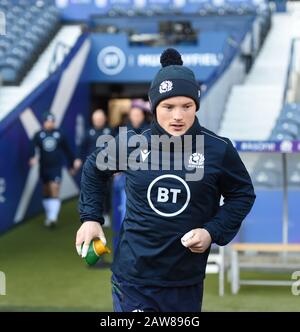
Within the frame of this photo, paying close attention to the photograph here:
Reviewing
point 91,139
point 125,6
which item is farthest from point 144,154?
point 125,6

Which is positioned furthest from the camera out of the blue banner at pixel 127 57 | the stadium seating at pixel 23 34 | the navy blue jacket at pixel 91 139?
the blue banner at pixel 127 57

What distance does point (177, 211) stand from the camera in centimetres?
407

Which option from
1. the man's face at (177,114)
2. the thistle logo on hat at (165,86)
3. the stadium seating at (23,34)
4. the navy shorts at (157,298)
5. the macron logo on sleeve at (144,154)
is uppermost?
the stadium seating at (23,34)

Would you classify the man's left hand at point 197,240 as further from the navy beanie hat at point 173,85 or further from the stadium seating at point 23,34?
the stadium seating at point 23,34

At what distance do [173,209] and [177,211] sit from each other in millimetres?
22

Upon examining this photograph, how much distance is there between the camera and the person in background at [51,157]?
13.2m

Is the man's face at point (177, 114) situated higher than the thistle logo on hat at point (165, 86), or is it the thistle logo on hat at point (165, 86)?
the thistle logo on hat at point (165, 86)

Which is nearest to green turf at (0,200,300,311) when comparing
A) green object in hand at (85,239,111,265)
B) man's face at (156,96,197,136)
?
green object in hand at (85,239,111,265)

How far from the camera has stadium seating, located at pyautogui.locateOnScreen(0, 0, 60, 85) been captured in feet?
53.8

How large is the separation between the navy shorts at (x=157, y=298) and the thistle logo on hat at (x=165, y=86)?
38.9 inches

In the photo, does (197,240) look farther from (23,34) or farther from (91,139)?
(23,34)

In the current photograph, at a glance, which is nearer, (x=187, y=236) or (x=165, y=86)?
(x=187, y=236)

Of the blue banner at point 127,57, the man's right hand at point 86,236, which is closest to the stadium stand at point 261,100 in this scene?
the blue banner at point 127,57
